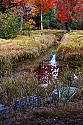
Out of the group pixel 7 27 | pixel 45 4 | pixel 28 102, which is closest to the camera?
pixel 28 102

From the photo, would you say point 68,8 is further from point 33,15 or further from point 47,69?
point 47,69

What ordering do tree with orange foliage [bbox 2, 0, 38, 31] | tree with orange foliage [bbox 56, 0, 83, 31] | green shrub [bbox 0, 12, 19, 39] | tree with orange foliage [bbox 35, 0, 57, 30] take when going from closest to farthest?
1. green shrub [bbox 0, 12, 19, 39]
2. tree with orange foliage [bbox 2, 0, 38, 31]
3. tree with orange foliage [bbox 56, 0, 83, 31]
4. tree with orange foliage [bbox 35, 0, 57, 30]

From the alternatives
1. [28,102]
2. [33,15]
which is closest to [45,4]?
[33,15]

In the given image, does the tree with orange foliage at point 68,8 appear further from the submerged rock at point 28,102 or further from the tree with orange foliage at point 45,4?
the submerged rock at point 28,102

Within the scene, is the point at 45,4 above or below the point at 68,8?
above

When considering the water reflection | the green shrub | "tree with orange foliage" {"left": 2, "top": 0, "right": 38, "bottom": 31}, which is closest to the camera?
the water reflection

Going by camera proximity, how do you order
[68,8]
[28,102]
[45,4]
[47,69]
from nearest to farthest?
1. [28,102]
2. [47,69]
3. [68,8]
4. [45,4]

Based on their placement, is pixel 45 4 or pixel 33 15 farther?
pixel 45 4

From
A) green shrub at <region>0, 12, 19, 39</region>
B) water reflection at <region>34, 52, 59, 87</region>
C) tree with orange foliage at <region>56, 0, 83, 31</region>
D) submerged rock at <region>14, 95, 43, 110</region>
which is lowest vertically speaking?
water reflection at <region>34, 52, 59, 87</region>

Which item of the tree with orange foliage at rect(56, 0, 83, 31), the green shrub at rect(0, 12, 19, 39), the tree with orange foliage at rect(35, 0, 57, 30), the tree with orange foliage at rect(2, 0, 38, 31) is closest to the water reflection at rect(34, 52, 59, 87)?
the green shrub at rect(0, 12, 19, 39)

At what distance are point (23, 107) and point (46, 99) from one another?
2.71 ft

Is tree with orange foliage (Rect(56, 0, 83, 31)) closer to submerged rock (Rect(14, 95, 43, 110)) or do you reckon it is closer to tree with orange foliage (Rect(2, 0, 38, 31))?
tree with orange foliage (Rect(2, 0, 38, 31))

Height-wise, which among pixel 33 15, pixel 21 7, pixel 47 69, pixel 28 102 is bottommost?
pixel 47 69

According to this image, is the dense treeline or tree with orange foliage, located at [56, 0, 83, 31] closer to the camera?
the dense treeline
